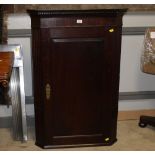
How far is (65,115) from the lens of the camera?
213 cm

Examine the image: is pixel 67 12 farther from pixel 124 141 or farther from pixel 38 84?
pixel 124 141

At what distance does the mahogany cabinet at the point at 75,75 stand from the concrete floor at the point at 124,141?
0.19 ft

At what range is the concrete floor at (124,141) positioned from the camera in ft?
7.29

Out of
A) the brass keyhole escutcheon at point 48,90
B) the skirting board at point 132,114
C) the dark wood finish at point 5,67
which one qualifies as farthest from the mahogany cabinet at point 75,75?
the skirting board at point 132,114

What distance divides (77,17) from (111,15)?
0.22m

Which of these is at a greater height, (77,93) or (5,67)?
(5,67)

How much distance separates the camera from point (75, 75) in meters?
2.03

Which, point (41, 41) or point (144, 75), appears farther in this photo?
point (144, 75)

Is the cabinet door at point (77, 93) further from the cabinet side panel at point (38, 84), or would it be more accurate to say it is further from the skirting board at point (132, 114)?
the skirting board at point (132, 114)

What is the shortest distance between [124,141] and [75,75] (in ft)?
2.30

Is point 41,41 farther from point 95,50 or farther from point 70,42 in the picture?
point 95,50

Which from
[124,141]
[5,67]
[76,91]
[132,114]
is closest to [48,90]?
[76,91]
